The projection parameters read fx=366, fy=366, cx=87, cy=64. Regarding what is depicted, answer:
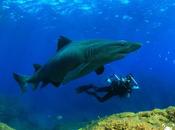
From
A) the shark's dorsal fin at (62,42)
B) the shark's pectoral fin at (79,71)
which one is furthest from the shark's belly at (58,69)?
the shark's dorsal fin at (62,42)

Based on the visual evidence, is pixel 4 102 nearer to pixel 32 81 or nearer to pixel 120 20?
pixel 120 20

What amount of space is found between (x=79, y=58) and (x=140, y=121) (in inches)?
42.7

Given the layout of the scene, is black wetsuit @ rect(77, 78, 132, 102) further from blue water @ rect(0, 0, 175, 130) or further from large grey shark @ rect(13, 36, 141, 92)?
blue water @ rect(0, 0, 175, 130)

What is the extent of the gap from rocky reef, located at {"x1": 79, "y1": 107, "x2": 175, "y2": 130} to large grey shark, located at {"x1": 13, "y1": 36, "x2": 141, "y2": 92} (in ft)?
2.08

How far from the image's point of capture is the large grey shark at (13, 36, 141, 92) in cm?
382

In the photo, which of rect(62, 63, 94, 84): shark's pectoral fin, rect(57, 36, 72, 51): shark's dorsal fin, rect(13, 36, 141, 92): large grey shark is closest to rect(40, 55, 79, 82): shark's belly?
rect(13, 36, 141, 92): large grey shark

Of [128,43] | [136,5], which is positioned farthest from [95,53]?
[136,5]

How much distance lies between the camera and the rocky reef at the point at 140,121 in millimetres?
4223

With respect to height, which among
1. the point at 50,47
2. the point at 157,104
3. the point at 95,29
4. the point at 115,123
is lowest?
the point at 50,47

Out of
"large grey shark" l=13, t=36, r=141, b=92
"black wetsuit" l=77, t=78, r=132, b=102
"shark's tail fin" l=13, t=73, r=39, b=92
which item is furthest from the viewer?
"black wetsuit" l=77, t=78, r=132, b=102

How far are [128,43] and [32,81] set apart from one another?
1784mm

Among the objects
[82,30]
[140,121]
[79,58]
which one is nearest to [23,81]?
[79,58]

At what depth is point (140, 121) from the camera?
14.4ft

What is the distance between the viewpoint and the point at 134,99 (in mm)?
42344
